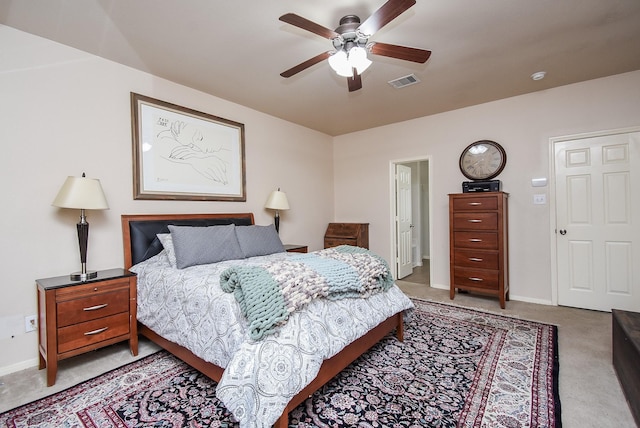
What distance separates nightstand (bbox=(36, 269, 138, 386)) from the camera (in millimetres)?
2008

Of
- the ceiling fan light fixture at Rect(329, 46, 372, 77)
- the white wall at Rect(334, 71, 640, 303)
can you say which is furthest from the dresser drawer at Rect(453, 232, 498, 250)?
the ceiling fan light fixture at Rect(329, 46, 372, 77)

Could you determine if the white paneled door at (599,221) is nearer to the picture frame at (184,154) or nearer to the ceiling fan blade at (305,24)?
the ceiling fan blade at (305,24)

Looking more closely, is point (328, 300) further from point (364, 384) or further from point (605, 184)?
point (605, 184)

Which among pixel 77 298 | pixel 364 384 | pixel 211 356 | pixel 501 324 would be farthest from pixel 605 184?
pixel 77 298

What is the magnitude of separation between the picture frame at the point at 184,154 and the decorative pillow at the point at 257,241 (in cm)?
69

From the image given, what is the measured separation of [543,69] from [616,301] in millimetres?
2603

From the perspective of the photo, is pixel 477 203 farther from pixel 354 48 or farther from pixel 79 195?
pixel 79 195

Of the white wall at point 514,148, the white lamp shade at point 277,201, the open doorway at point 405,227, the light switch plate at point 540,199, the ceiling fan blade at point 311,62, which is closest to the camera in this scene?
the ceiling fan blade at point 311,62

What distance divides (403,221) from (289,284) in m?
3.82

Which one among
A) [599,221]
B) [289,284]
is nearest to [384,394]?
[289,284]

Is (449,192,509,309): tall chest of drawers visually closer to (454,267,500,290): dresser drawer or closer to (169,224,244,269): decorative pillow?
(454,267,500,290): dresser drawer

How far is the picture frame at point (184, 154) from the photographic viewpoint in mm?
2924

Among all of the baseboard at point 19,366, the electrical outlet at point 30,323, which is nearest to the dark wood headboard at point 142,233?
the electrical outlet at point 30,323

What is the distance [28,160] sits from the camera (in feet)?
7.48
